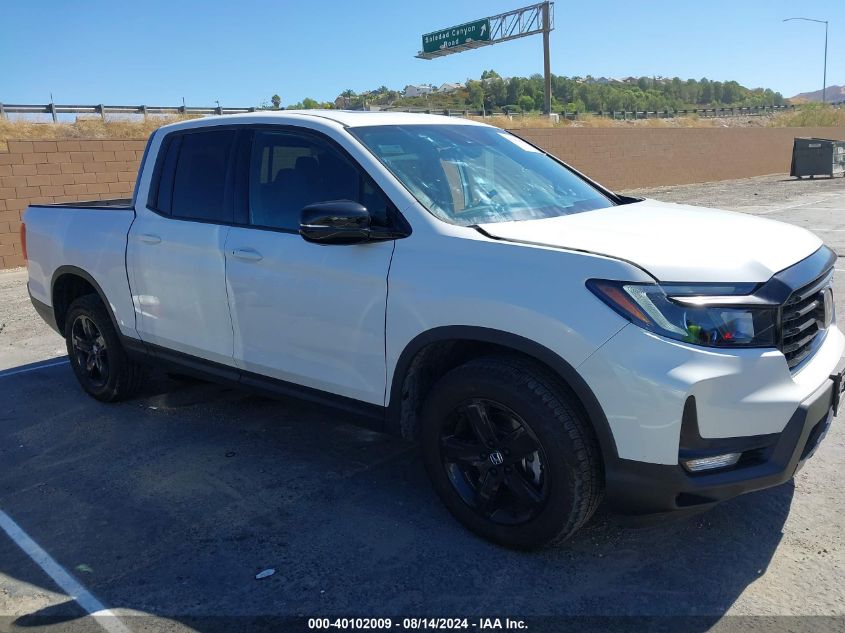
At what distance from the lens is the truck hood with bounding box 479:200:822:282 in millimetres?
2818

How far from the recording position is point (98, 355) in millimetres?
5430

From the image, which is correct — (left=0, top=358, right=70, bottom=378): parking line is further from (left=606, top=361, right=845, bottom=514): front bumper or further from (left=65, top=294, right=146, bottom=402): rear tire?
(left=606, top=361, right=845, bottom=514): front bumper

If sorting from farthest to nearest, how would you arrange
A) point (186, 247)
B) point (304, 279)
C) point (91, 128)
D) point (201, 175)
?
point (91, 128)
point (201, 175)
point (186, 247)
point (304, 279)

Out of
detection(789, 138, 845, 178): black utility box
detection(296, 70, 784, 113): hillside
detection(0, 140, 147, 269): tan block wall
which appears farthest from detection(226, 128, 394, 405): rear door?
detection(296, 70, 784, 113): hillside

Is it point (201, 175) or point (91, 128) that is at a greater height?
point (91, 128)

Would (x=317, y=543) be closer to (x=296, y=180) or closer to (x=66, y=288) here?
(x=296, y=180)

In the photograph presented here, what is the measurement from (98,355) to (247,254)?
2096mm

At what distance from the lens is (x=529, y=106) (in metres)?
93.2

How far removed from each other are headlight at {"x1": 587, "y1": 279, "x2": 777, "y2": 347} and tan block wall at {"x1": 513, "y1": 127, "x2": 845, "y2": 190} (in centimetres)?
1793

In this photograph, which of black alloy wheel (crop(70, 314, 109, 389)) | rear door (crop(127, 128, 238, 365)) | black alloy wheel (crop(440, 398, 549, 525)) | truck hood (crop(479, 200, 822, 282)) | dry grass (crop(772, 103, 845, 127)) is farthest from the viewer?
dry grass (crop(772, 103, 845, 127))

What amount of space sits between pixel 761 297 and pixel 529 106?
9476cm

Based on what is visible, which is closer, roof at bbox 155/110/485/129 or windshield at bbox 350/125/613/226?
windshield at bbox 350/125/613/226

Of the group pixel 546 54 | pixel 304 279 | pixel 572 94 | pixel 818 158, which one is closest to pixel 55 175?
pixel 304 279

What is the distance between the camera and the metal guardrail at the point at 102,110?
1289 inches
